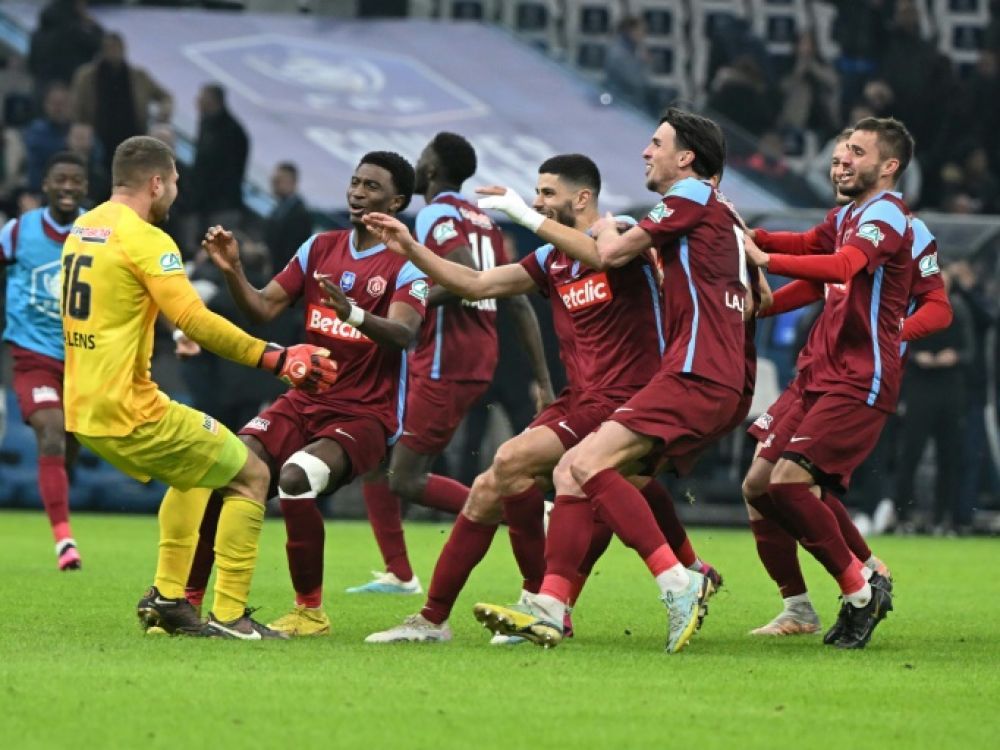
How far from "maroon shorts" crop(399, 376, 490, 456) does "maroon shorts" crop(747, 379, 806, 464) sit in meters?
2.44

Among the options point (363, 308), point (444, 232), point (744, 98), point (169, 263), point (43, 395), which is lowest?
point (43, 395)

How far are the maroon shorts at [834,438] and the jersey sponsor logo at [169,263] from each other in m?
2.71

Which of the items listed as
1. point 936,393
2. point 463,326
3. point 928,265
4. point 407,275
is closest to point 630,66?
point 936,393

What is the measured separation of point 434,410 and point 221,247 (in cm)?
344

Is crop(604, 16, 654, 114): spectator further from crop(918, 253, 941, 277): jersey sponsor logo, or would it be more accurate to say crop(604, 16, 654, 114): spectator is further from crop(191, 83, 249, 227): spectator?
crop(918, 253, 941, 277): jersey sponsor logo

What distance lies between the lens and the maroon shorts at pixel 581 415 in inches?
334

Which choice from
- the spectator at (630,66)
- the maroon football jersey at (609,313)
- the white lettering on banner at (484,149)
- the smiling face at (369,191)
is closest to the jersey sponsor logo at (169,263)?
the smiling face at (369,191)

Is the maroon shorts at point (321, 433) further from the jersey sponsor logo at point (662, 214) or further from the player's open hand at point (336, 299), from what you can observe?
the jersey sponsor logo at point (662, 214)

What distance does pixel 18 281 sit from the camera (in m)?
12.5

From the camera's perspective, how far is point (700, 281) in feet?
26.9

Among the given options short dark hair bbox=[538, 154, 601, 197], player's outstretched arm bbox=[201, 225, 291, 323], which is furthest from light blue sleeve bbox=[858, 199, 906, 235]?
player's outstretched arm bbox=[201, 225, 291, 323]

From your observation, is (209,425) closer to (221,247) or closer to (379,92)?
(221,247)

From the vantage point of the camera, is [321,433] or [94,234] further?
[321,433]

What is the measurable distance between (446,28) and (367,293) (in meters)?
15.3
